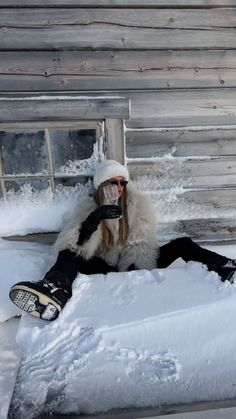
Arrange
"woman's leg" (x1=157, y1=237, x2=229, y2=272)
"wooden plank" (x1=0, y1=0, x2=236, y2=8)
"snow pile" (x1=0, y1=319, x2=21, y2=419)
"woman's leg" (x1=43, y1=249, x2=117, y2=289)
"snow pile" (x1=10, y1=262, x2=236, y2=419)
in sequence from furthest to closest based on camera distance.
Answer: "wooden plank" (x1=0, y1=0, x2=236, y2=8)
"woman's leg" (x1=157, y1=237, x2=229, y2=272)
"woman's leg" (x1=43, y1=249, x2=117, y2=289)
"snow pile" (x1=0, y1=319, x2=21, y2=419)
"snow pile" (x1=10, y1=262, x2=236, y2=419)

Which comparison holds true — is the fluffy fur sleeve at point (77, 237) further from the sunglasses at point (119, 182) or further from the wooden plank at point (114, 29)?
the wooden plank at point (114, 29)

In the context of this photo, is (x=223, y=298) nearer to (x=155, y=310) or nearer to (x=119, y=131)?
(x=155, y=310)

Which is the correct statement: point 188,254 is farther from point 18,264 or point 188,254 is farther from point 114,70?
point 114,70

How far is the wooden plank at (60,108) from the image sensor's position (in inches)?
102

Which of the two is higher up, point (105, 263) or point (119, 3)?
point (119, 3)

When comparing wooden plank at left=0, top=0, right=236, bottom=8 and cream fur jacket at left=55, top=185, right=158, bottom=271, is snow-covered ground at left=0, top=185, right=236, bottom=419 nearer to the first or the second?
cream fur jacket at left=55, top=185, right=158, bottom=271

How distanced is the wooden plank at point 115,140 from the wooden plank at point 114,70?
0.25 m

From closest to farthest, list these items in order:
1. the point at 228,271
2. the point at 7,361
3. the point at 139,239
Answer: the point at 7,361 → the point at 228,271 → the point at 139,239

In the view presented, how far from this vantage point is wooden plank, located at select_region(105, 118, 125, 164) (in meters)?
2.71

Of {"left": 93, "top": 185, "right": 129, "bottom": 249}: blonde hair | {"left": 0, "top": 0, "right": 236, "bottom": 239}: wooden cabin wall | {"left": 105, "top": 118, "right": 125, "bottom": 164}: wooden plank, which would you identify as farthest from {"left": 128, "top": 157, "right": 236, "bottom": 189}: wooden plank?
{"left": 93, "top": 185, "right": 129, "bottom": 249}: blonde hair

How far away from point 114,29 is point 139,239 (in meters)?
1.47

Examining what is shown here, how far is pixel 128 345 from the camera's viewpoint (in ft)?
5.64

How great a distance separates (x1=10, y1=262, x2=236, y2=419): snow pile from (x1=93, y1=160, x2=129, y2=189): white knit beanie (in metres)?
0.76

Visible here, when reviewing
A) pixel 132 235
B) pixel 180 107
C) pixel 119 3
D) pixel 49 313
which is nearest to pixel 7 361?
pixel 49 313
